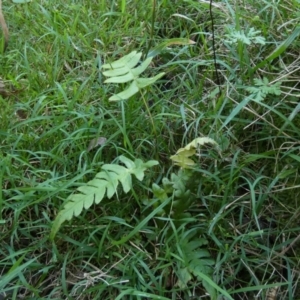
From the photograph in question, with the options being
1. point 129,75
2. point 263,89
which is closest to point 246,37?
point 263,89

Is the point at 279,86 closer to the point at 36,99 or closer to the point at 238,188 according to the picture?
the point at 238,188

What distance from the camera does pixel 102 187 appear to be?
1.86 metres

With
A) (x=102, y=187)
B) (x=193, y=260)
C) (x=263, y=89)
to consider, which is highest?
(x=263, y=89)

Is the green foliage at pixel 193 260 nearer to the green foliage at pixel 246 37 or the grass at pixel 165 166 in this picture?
the grass at pixel 165 166

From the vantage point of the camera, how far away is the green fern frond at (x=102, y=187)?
1817mm

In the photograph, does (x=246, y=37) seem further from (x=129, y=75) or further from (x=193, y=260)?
(x=193, y=260)

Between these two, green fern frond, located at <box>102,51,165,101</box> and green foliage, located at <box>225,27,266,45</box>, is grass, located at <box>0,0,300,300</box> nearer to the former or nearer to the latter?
green foliage, located at <box>225,27,266,45</box>

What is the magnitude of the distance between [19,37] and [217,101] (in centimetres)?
101

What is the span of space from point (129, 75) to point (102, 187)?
Result: 41cm

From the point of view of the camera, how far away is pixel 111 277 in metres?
1.83

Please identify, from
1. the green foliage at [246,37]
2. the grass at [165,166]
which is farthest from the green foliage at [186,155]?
the green foliage at [246,37]

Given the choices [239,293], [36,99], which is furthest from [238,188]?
[36,99]

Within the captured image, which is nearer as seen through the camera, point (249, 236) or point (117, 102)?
point (249, 236)

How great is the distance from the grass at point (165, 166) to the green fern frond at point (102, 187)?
0.26ft
